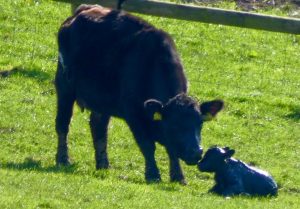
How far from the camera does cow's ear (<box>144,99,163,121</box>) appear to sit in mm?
13805

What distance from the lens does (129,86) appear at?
47.4ft

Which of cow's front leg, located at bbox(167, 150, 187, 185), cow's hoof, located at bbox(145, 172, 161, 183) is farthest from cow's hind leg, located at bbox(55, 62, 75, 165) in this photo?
cow's front leg, located at bbox(167, 150, 187, 185)

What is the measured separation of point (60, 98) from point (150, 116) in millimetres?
2109

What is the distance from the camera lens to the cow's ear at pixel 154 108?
13.8 meters

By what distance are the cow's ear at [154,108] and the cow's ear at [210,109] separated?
0.53m

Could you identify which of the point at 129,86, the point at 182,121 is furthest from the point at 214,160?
the point at 129,86

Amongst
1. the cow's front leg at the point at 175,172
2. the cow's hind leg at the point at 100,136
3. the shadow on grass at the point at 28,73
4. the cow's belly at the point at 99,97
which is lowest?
the shadow on grass at the point at 28,73

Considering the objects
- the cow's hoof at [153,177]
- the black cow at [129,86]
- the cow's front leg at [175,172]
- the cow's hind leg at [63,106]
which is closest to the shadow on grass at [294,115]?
the black cow at [129,86]

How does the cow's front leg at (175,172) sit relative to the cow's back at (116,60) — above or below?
below

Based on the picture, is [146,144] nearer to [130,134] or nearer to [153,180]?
[153,180]

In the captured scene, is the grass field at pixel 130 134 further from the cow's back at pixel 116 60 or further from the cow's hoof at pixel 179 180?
the cow's back at pixel 116 60

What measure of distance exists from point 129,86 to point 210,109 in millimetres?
1126

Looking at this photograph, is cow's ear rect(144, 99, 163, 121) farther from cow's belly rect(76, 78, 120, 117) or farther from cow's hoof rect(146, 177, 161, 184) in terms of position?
cow's belly rect(76, 78, 120, 117)

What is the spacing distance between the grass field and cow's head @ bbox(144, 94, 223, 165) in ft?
1.49
